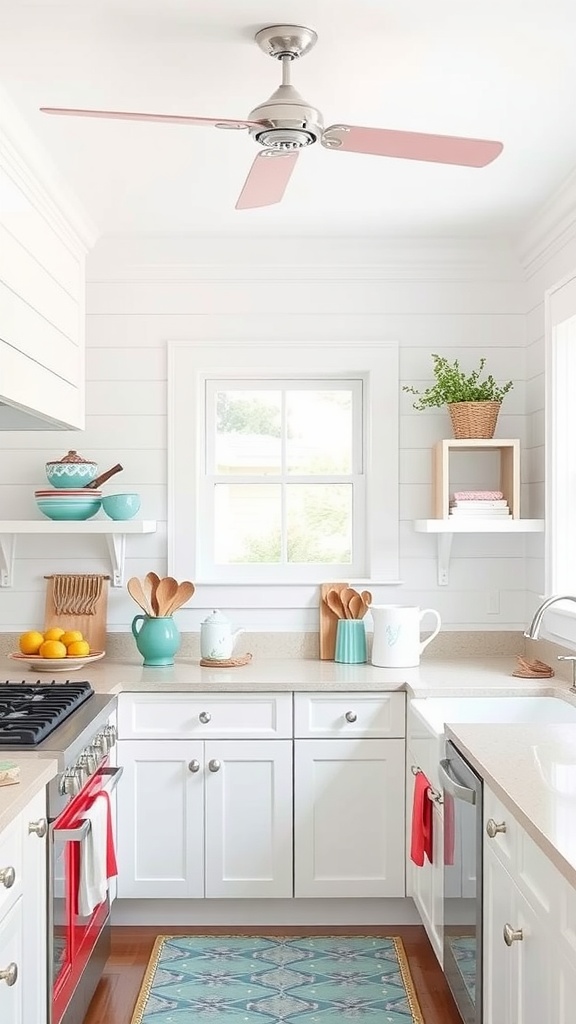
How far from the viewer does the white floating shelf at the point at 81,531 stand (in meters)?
3.90

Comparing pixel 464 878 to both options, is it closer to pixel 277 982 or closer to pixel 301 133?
pixel 277 982

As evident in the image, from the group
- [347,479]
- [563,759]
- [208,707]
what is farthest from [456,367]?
[563,759]

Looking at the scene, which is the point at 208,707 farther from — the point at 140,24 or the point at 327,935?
the point at 140,24

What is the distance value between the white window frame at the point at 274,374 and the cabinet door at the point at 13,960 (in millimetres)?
2069

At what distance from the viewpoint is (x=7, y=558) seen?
4.13 meters

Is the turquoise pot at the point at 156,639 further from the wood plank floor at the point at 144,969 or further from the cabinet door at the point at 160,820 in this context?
the wood plank floor at the point at 144,969

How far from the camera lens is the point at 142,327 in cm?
421

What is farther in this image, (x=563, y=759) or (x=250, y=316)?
(x=250, y=316)

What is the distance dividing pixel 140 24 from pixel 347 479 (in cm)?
226

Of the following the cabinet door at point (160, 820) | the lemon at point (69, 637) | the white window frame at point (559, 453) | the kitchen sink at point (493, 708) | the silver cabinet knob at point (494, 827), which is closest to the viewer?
the silver cabinet knob at point (494, 827)

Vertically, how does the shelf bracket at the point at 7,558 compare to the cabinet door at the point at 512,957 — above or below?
above

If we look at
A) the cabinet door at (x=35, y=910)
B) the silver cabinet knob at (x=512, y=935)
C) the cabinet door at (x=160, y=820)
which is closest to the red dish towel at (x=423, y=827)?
the cabinet door at (x=160, y=820)

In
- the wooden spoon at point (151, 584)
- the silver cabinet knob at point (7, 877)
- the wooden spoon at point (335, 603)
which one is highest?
the wooden spoon at point (151, 584)

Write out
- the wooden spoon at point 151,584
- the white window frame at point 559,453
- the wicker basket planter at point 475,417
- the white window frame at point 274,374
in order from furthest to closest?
the white window frame at point 274,374 < the wooden spoon at point 151,584 < the wicker basket planter at point 475,417 < the white window frame at point 559,453
